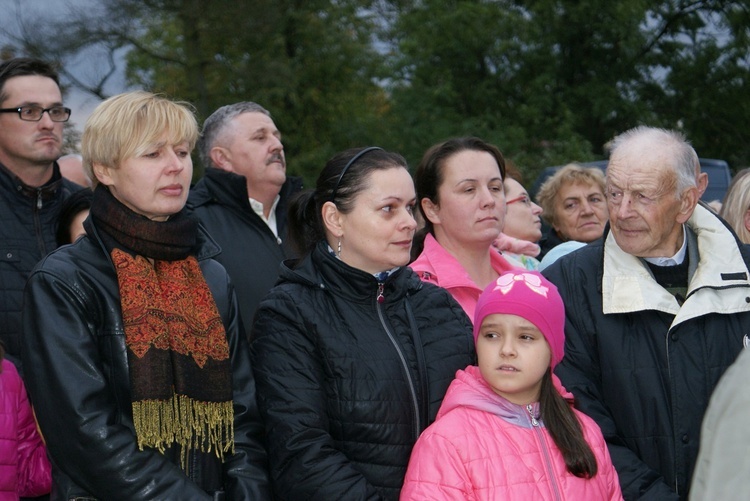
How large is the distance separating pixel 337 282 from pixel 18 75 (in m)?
2.28

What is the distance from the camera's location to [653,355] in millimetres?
3490

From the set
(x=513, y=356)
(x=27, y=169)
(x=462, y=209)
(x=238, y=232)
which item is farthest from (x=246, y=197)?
(x=513, y=356)

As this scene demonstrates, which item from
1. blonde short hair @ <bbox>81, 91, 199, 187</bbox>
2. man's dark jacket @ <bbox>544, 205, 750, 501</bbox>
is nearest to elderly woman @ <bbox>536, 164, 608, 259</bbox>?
man's dark jacket @ <bbox>544, 205, 750, 501</bbox>

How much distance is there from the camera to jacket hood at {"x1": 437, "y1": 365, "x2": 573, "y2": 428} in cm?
311

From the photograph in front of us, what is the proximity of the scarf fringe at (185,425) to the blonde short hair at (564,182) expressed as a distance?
3.59 metres

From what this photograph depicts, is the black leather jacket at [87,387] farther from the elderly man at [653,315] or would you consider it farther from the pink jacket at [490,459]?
the elderly man at [653,315]

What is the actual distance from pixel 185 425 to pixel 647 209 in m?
1.92

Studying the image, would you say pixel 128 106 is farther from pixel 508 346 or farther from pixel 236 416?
pixel 508 346

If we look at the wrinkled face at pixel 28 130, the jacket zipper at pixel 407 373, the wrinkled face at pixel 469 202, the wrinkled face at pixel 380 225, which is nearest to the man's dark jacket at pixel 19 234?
the wrinkled face at pixel 28 130

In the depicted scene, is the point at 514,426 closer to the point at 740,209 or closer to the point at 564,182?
the point at 740,209

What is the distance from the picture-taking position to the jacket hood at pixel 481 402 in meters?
3.11

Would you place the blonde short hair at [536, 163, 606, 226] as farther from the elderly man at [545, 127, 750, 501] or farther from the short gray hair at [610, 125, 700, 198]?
the elderly man at [545, 127, 750, 501]

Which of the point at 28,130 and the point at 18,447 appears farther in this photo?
the point at 28,130

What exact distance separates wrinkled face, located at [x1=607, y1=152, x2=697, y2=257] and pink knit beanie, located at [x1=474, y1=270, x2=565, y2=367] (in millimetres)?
555
